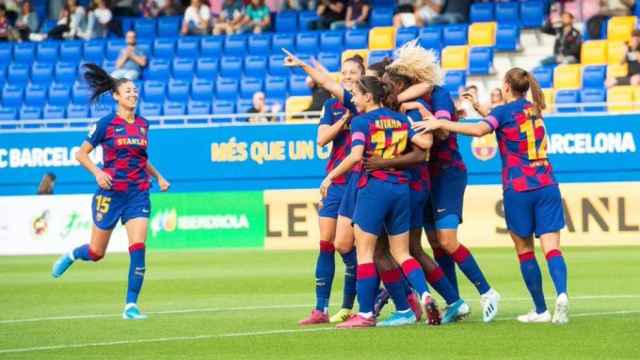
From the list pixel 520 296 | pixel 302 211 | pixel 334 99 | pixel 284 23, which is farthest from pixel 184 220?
pixel 334 99

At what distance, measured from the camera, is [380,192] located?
1186cm

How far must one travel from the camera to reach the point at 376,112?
465 inches

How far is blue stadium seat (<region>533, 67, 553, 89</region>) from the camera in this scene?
2834 cm

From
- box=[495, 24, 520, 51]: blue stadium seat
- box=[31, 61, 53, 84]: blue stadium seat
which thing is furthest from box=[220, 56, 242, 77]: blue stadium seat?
box=[495, 24, 520, 51]: blue stadium seat

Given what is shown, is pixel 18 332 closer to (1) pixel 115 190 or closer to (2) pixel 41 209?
(1) pixel 115 190

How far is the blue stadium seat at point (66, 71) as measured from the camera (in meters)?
32.8

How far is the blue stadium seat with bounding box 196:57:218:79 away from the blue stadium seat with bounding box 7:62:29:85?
3.98 m

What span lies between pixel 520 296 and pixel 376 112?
4.28 metres

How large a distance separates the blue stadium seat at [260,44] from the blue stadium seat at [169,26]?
2369 millimetres

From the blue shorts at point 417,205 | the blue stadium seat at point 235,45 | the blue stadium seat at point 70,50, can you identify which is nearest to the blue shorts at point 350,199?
the blue shorts at point 417,205

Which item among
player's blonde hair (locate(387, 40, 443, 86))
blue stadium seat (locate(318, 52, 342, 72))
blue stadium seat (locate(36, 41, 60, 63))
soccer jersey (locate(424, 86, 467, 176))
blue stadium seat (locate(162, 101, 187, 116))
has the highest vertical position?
player's blonde hair (locate(387, 40, 443, 86))

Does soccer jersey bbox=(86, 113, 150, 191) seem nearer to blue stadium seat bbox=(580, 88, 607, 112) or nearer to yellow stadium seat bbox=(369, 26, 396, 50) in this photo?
blue stadium seat bbox=(580, 88, 607, 112)

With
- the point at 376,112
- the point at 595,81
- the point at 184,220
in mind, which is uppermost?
the point at 376,112

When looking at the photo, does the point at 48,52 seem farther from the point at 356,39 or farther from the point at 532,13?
the point at 532,13
